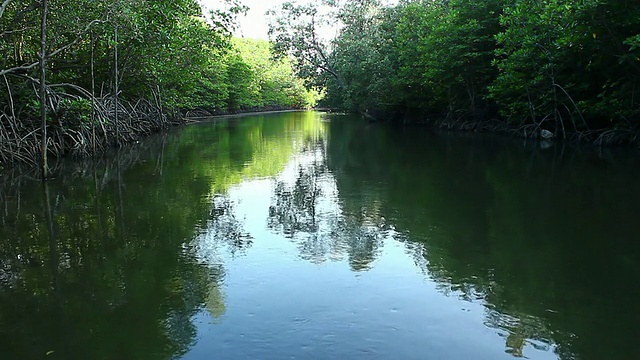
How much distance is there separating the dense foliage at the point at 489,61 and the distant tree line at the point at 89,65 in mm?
8961

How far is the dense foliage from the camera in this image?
43.4 ft

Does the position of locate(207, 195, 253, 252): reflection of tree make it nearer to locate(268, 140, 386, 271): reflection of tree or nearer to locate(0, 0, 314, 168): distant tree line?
locate(268, 140, 386, 271): reflection of tree

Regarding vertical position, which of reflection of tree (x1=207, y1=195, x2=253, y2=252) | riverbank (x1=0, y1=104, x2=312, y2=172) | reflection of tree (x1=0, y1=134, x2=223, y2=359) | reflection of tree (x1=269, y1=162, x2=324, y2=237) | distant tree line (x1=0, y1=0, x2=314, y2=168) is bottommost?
reflection of tree (x1=0, y1=134, x2=223, y2=359)

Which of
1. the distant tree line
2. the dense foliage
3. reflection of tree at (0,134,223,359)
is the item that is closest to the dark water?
reflection of tree at (0,134,223,359)

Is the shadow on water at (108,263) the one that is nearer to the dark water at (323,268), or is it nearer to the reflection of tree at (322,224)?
the dark water at (323,268)

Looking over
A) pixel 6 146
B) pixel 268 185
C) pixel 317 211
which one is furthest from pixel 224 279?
pixel 6 146

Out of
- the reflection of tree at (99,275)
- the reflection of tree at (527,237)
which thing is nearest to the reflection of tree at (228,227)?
the reflection of tree at (99,275)

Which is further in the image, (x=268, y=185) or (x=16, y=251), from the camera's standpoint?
(x=268, y=185)

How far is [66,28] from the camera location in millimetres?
11180

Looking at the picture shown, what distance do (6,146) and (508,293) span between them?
10.7 meters

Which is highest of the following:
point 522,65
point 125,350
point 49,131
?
point 522,65

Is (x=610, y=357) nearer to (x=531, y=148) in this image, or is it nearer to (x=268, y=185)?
(x=268, y=185)

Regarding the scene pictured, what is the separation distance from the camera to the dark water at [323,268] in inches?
130

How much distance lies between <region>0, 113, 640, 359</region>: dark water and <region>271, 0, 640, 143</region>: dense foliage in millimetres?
5187
